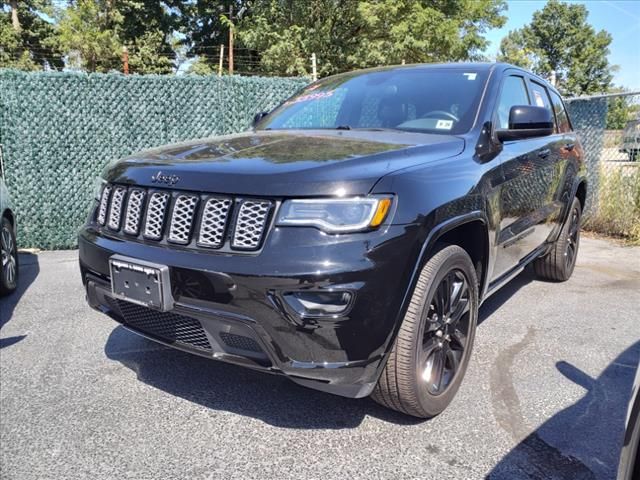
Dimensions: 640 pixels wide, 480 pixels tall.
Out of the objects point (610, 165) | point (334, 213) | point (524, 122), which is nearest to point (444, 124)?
point (524, 122)

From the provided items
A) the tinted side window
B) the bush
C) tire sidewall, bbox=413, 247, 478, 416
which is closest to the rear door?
the tinted side window

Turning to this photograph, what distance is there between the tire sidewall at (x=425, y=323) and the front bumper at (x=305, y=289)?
210mm

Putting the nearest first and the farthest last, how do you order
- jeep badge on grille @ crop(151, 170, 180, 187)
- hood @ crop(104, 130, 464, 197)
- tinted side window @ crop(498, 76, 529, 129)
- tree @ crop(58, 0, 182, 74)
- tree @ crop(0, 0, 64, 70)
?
hood @ crop(104, 130, 464, 197), jeep badge on grille @ crop(151, 170, 180, 187), tinted side window @ crop(498, 76, 529, 129), tree @ crop(58, 0, 182, 74), tree @ crop(0, 0, 64, 70)

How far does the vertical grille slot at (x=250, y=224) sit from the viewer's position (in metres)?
2.06

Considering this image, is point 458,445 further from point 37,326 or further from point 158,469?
point 37,326

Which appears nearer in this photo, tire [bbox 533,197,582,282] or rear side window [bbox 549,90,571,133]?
rear side window [bbox 549,90,571,133]

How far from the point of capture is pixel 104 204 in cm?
271

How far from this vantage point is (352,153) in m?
2.33

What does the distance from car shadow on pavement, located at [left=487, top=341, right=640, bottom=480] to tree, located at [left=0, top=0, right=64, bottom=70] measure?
90.2 feet

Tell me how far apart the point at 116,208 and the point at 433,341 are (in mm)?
1661

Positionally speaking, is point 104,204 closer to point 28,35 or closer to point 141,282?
point 141,282

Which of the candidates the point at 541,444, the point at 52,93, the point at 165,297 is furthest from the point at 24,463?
the point at 52,93

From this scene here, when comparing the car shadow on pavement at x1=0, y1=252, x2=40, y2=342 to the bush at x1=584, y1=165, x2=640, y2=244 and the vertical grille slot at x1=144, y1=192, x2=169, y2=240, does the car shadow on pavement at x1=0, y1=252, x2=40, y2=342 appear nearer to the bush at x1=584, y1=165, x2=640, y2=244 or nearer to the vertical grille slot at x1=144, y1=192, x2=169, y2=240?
the vertical grille slot at x1=144, y1=192, x2=169, y2=240

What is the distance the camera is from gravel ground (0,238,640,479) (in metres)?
2.22
